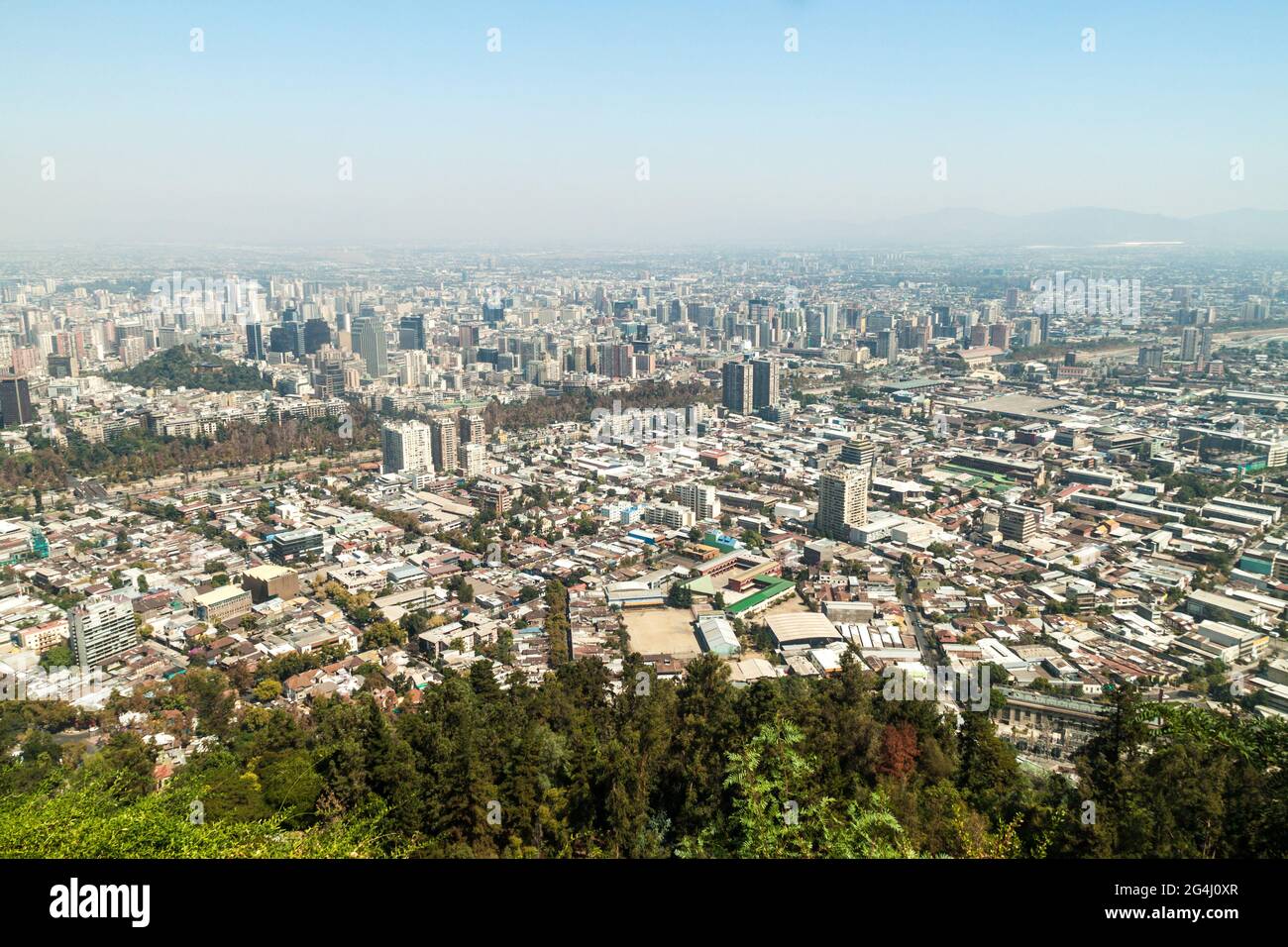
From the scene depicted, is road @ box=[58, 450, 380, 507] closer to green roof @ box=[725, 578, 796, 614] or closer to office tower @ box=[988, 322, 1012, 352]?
green roof @ box=[725, 578, 796, 614]

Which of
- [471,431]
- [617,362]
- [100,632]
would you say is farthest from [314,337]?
[100,632]

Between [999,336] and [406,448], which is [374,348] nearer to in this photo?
[406,448]

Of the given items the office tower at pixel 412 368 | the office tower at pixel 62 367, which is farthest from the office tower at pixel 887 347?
the office tower at pixel 62 367

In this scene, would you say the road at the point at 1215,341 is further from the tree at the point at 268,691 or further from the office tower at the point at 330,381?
the tree at the point at 268,691

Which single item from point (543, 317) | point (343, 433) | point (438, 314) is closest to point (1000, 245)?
point (543, 317)

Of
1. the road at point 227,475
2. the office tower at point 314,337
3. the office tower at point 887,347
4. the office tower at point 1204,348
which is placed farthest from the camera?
the office tower at point 887,347
